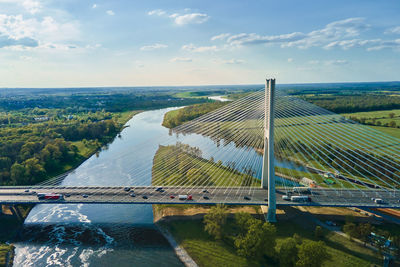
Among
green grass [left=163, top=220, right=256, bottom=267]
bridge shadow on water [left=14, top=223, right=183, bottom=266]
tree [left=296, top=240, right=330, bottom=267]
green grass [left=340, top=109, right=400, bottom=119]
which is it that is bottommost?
bridge shadow on water [left=14, top=223, right=183, bottom=266]

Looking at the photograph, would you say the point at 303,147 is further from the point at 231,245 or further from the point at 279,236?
the point at 231,245

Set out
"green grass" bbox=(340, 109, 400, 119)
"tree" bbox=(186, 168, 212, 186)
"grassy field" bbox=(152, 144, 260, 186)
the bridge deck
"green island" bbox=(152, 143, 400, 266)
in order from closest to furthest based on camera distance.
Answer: "green island" bbox=(152, 143, 400, 266) < the bridge deck < "tree" bbox=(186, 168, 212, 186) < "grassy field" bbox=(152, 144, 260, 186) < "green grass" bbox=(340, 109, 400, 119)

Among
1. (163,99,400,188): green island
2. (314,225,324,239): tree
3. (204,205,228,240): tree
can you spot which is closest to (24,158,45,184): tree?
(163,99,400,188): green island

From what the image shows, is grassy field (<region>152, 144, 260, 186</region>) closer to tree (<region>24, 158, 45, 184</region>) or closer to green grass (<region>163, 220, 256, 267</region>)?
green grass (<region>163, 220, 256, 267</region>)

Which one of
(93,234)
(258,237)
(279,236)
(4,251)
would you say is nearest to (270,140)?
(279,236)

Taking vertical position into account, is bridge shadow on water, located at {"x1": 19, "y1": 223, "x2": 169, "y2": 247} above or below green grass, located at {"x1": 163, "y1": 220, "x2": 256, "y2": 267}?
below

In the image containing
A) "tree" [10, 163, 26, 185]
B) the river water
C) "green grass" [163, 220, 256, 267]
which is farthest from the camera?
"tree" [10, 163, 26, 185]

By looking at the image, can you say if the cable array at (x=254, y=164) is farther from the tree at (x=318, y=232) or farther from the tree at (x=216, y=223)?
the tree at (x=318, y=232)

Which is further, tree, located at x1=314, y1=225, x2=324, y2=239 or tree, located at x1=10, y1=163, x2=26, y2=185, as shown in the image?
tree, located at x1=10, y1=163, x2=26, y2=185

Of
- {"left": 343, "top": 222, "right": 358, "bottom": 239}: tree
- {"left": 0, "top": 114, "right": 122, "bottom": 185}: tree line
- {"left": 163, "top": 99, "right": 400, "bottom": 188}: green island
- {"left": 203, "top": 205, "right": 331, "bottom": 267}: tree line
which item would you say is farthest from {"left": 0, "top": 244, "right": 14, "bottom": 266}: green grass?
{"left": 343, "top": 222, "right": 358, "bottom": 239}: tree
